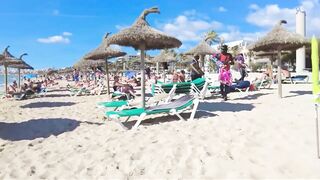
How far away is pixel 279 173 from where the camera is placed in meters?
3.78

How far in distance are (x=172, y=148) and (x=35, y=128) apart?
3.69 metres

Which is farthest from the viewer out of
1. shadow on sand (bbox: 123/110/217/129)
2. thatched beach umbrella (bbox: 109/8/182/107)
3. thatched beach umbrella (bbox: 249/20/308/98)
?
thatched beach umbrella (bbox: 249/20/308/98)

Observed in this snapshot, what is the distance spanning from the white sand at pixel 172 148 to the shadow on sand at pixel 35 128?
0.06 ft

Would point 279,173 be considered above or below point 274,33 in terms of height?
below

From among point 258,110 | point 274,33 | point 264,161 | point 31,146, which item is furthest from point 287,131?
point 274,33

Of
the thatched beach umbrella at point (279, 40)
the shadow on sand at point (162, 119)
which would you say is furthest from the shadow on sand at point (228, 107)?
the thatched beach umbrella at point (279, 40)

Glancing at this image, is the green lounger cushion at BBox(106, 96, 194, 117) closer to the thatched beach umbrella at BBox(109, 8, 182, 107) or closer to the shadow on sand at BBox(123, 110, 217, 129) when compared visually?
the shadow on sand at BBox(123, 110, 217, 129)

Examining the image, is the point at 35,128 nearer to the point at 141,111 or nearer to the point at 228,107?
the point at 141,111

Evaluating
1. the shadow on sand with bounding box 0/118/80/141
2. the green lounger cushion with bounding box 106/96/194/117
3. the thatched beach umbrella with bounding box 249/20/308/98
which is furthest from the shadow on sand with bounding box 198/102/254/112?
the shadow on sand with bounding box 0/118/80/141

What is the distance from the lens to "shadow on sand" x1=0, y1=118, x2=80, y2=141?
6.57 metres

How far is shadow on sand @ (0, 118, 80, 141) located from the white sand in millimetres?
19

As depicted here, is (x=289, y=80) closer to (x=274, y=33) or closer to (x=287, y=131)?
(x=274, y=33)

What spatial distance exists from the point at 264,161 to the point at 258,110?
12.7 ft

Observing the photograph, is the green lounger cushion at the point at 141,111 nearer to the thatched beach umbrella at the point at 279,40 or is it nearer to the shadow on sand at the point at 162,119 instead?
the shadow on sand at the point at 162,119
